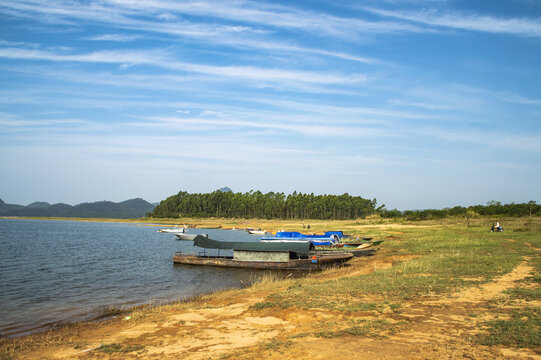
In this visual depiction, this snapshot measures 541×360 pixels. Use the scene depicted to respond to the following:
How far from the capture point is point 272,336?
10.6 metres

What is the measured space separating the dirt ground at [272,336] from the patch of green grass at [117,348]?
40 millimetres

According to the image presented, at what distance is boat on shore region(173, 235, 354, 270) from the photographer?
97.2 feet

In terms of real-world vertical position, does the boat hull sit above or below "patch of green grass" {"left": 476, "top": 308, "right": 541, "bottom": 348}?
below

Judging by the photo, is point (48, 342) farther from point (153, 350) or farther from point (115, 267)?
point (115, 267)

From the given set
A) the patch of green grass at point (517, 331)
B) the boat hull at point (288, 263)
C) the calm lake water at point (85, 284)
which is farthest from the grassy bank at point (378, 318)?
the boat hull at point (288, 263)

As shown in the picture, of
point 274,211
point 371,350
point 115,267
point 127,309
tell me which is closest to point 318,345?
point 371,350

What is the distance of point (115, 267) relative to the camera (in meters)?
32.8

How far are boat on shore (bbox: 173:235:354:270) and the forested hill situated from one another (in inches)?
4705

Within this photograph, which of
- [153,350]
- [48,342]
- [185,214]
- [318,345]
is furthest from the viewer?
[185,214]

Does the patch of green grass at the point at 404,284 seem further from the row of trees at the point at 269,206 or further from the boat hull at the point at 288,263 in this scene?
the row of trees at the point at 269,206

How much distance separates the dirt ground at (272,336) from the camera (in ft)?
28.7

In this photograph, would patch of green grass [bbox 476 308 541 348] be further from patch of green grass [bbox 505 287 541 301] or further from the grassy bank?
patch of green grass [bbox 505 287 541 301]

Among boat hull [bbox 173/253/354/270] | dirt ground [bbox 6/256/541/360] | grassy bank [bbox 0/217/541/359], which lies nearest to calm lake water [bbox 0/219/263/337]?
boat hull [bbox 173/253/354/270]

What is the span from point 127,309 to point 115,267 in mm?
16545
